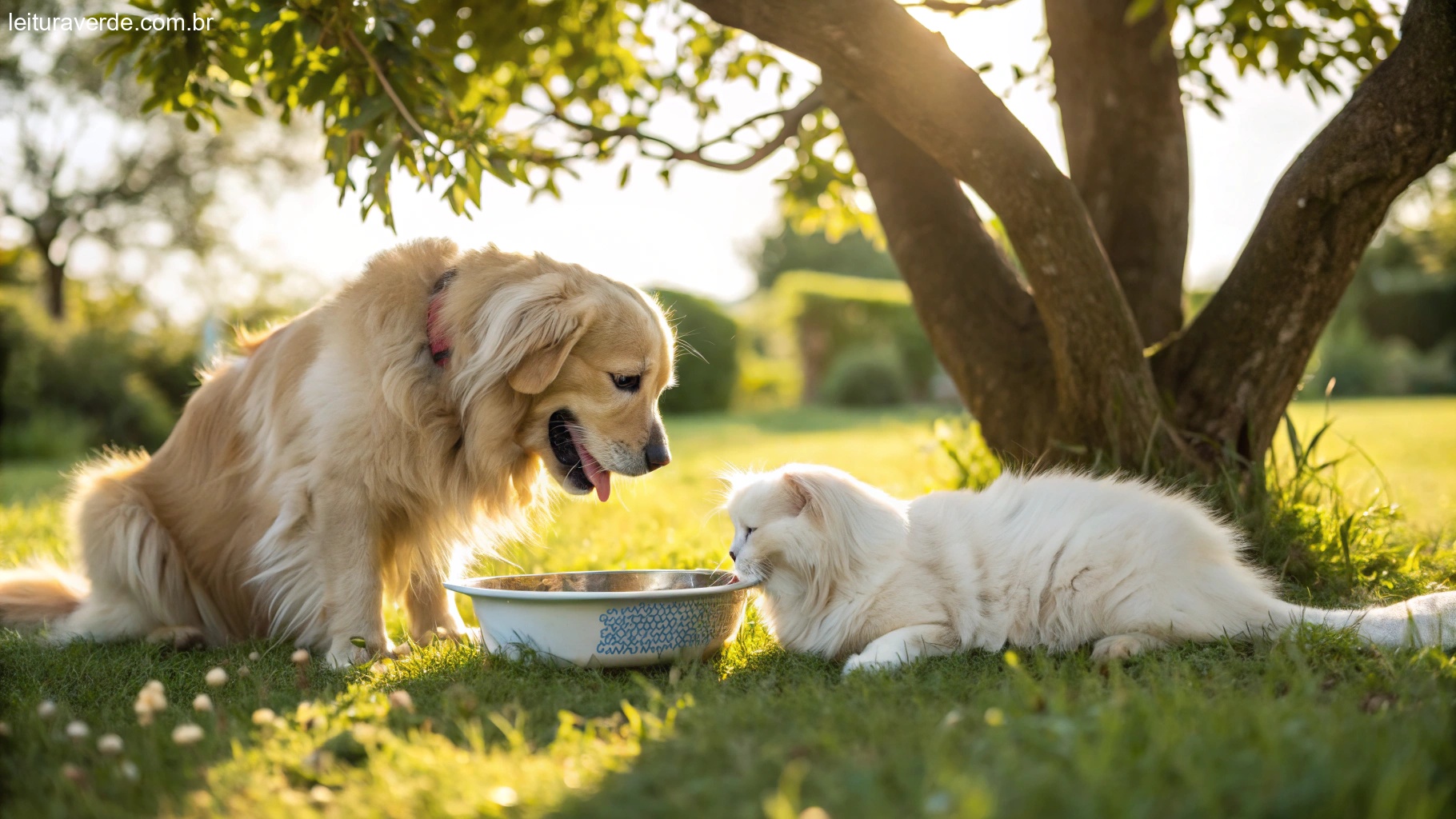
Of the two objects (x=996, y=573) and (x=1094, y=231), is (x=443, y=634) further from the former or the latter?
(x=1094, y=231)

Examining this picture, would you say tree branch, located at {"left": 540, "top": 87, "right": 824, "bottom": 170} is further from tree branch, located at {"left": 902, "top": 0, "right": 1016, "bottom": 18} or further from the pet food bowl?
the pet food bowl

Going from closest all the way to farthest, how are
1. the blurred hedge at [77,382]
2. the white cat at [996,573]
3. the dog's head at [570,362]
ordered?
1. the white cat at [996,573]
2. the dog's head at [570,362]
3. the blurred hedge at [77,382]

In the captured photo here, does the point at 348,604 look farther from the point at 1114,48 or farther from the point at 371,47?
the point at 1114,48

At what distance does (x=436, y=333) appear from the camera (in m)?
3.23

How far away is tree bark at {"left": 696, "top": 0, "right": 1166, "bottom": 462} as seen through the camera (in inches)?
138

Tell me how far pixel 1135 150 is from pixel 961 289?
1.24 meters

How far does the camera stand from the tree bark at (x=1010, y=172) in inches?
138

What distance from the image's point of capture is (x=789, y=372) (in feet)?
81.4

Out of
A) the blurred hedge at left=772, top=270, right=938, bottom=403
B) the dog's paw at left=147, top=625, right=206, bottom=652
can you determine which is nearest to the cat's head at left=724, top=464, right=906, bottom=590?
the dog's paw at left=147, top=625, right=206, bottom=652

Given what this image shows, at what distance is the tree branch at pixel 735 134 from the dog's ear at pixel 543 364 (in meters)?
2.13

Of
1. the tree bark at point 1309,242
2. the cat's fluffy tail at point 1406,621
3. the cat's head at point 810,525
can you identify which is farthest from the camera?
Result: the tree bark at point 1309,242

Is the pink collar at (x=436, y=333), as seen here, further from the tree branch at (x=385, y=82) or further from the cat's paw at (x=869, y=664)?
the cat's paw at (x=869, y=664)

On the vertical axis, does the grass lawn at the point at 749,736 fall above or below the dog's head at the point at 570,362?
below

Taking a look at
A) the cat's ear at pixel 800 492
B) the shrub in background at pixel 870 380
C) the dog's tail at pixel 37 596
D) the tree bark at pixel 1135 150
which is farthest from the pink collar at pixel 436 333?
the shrub in background at pixel 870 380
